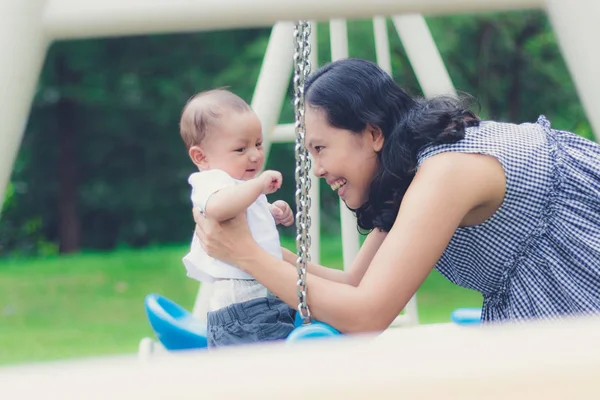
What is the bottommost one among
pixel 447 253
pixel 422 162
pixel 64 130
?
pixel 447 253

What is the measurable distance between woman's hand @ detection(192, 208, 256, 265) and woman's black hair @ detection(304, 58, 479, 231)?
10.4 inches

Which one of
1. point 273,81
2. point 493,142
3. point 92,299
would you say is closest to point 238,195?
point 493,142

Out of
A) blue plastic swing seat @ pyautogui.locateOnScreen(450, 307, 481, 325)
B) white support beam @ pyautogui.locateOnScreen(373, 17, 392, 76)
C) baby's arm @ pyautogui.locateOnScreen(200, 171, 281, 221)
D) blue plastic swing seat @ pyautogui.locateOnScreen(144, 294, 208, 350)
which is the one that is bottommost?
blue plastic swing seat @ pyautogui.locateOnScreen(450, 307, 481, 325)

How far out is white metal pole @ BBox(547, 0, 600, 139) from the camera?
0.95 metres

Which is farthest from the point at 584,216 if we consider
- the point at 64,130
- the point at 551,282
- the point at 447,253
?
→ the point at 64,130

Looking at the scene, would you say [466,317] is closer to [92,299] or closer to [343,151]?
[343,151]

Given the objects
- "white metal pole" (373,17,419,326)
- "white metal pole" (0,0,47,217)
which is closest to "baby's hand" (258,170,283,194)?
"white metal pole" (0,0,47,217)

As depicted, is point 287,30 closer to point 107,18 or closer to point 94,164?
point 107,18

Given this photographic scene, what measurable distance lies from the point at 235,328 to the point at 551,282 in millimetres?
604

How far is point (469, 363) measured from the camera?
0.33 meters

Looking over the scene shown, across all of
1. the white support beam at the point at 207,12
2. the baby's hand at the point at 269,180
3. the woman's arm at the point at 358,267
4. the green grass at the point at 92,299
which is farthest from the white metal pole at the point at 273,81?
the green grass at the point at 92,299

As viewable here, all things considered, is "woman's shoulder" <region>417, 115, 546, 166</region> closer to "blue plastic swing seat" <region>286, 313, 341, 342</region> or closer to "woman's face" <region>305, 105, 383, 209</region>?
"woman's face" <region>305, 105, 383, 209</region>

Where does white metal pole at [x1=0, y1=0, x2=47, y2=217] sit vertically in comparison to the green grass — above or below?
above

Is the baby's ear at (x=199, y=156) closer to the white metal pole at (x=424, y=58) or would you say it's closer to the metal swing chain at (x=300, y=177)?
the metal swing chain at (x=300, y=177)
